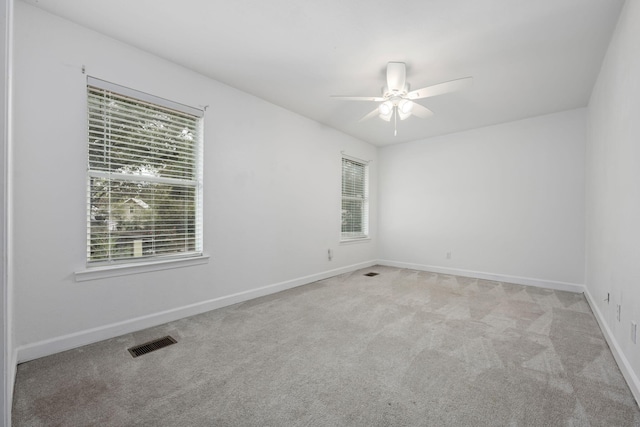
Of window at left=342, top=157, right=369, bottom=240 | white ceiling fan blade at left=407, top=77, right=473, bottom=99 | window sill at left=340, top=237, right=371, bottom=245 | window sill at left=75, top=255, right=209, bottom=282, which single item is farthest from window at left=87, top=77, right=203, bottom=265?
window at left=342, top=157, right=369, bottom=240

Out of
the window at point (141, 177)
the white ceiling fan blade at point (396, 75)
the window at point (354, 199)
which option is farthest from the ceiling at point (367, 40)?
the window at point (354, 199)

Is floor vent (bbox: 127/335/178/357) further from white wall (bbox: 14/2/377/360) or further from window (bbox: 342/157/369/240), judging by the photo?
window (bbox: 342/157/369/240)

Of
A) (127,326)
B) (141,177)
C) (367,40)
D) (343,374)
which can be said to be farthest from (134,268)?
(367,40)

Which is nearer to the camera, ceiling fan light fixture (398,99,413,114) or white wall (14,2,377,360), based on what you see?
white wall (14,2,377,360)

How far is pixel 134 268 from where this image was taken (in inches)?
101

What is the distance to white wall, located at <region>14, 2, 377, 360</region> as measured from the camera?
2.08 meters

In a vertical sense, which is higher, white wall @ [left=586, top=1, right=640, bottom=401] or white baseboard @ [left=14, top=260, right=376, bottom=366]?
white wall @ [left=586, top=1, right=640, bottom=401]

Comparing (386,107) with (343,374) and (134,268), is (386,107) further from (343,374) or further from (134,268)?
(134,268)

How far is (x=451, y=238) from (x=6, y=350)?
211 inches

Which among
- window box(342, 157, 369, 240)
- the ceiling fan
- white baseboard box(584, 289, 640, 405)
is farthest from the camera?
window box(342, 157, 369, 240)

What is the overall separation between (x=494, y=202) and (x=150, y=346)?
4.98 m

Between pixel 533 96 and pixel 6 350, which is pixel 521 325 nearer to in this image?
pixel 533 96

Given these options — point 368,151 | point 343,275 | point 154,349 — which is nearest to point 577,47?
point 368,151

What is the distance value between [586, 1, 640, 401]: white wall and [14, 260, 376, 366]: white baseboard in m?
3.31
